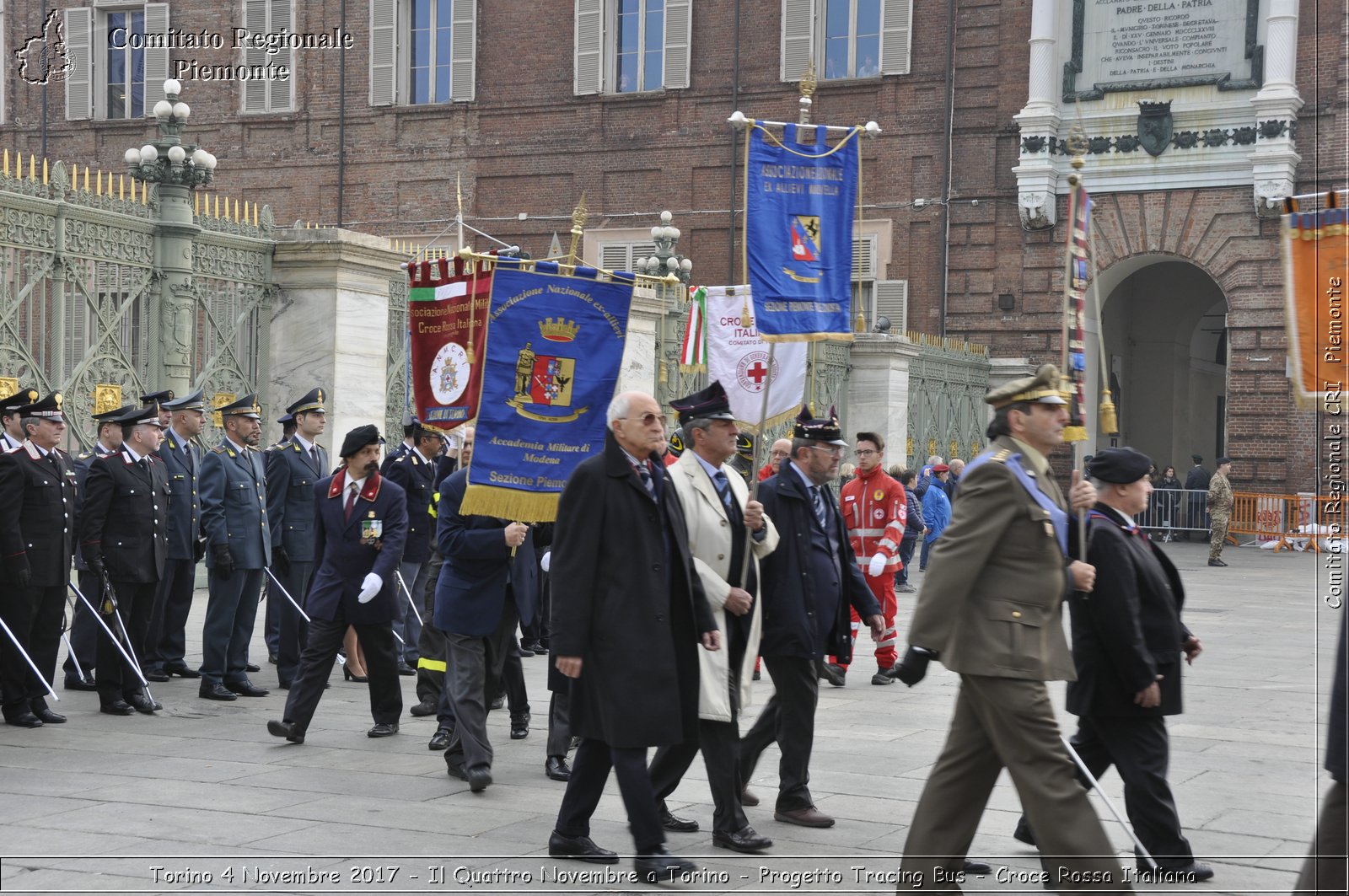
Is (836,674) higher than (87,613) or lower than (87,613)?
lower

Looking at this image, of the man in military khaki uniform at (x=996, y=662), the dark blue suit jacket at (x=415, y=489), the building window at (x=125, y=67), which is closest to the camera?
the man in military khaki uniform at (x=996, y=662)

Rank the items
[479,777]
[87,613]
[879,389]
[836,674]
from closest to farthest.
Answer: [479,777]
[87,613]
[836,674]
[879,389]

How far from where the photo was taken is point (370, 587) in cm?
869

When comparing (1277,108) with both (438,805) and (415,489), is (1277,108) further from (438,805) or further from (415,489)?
(438,805)

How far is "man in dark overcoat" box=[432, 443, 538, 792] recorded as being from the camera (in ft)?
25.5

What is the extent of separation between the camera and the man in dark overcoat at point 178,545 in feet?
35.8

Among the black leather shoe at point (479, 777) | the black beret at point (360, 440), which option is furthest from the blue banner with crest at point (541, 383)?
the black beret at point (360, 440)

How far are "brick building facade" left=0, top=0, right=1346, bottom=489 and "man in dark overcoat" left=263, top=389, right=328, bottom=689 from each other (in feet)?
63.2

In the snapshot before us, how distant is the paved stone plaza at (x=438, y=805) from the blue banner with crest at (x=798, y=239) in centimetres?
232

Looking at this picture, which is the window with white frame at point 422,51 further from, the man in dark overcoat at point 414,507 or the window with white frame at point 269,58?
the man in dark overcoat at point 414,507

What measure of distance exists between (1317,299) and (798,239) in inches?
135

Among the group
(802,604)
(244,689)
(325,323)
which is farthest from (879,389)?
(802,604)

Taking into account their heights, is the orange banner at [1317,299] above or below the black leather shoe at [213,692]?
above

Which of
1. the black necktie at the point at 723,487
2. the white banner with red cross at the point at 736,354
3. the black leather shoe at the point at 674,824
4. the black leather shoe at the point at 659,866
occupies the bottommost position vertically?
the black leather shoe at the point at 674,824
